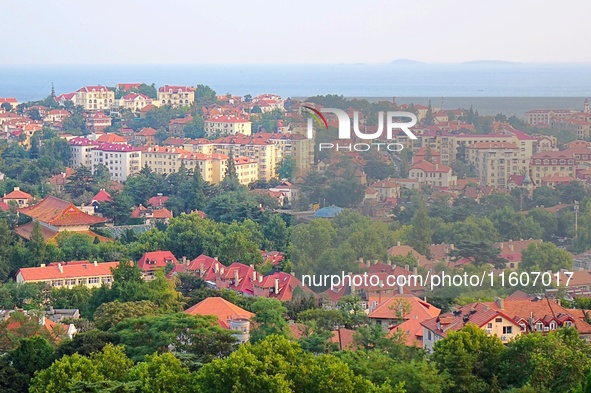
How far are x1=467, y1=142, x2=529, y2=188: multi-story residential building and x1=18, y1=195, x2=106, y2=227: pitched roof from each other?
43.0 ft

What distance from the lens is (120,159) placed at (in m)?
38.7

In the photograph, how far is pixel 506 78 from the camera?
13.4 meters

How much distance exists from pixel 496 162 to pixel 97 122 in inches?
1441

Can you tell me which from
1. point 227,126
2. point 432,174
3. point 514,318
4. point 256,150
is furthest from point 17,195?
point 432,174

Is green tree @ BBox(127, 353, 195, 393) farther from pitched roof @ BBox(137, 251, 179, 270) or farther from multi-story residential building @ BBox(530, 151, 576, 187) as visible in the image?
pitched roof @ BBox(137, 251, 179, 270)

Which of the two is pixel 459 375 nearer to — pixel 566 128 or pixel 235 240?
pixel 566 128

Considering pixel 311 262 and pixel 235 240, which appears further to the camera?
pixel 235 240

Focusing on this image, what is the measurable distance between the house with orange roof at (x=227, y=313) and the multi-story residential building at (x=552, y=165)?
3197 millimetres

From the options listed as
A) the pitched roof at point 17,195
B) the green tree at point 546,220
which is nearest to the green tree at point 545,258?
the green tree at point 546,220

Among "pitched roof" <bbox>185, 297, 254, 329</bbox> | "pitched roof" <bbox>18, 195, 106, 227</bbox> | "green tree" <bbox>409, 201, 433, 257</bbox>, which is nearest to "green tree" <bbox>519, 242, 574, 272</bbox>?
"green tree" <bbox>409, 201, 433, 257</bbox>

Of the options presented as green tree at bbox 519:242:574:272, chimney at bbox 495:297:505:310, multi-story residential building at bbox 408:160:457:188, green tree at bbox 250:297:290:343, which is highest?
multi-story residential building at bbox 408:160:457:188

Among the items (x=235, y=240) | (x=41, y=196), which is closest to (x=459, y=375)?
(x=235, y=240)

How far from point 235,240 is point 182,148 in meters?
17.5

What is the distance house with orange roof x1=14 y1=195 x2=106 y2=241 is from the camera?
25.3 m
